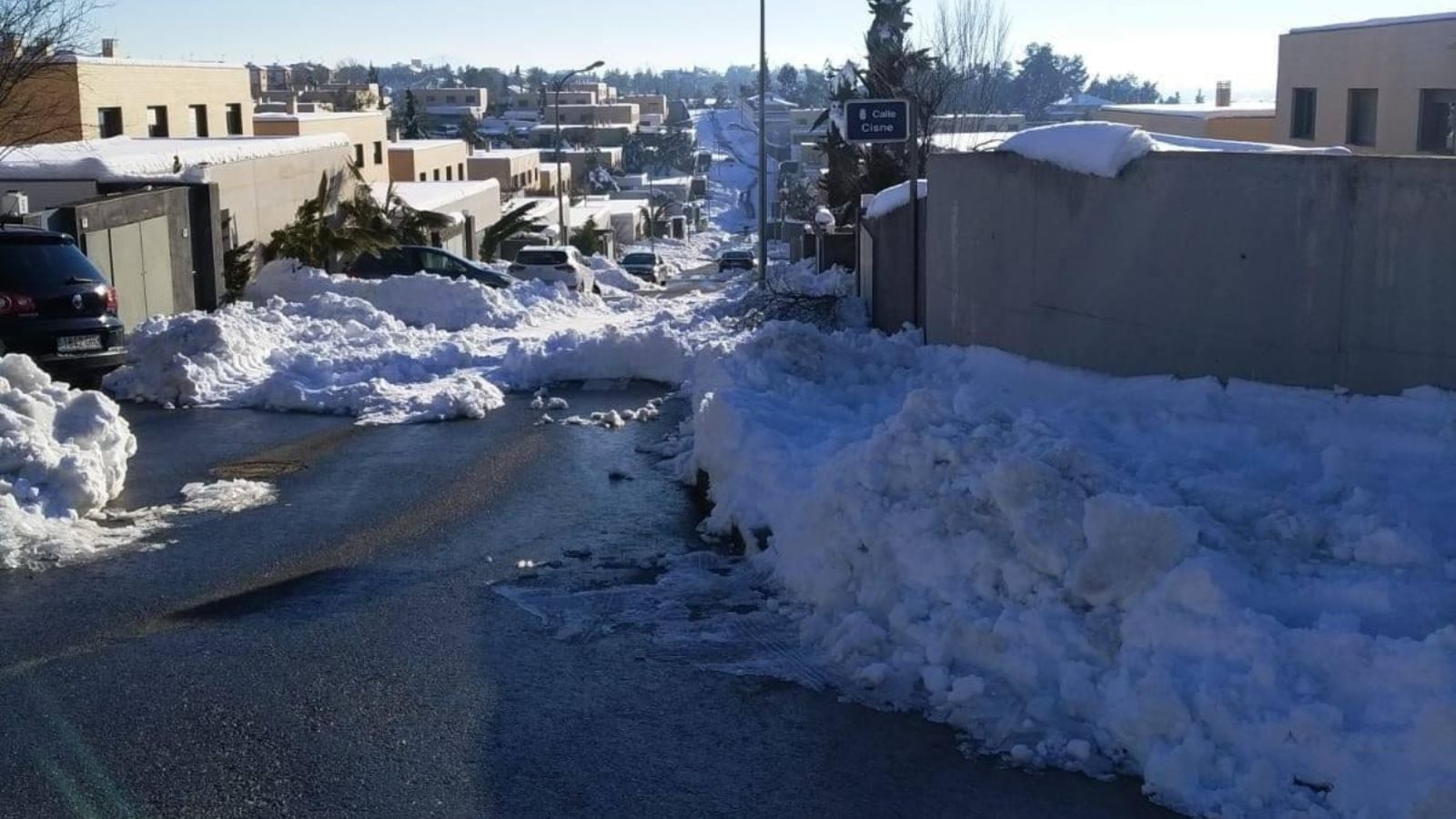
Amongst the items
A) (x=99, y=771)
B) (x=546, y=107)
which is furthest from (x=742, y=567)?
(x=546, y=107)

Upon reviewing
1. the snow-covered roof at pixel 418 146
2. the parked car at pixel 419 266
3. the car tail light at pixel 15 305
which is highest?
the snow-covered roof at pixel 418 146

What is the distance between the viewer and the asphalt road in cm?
635

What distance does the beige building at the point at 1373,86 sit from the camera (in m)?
34.5

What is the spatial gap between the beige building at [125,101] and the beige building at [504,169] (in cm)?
3048

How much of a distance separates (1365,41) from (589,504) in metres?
31.3

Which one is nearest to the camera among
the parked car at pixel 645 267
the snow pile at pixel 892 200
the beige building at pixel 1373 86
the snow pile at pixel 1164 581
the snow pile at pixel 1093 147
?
the snow pile at pixel 1164 581

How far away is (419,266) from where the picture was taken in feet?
107

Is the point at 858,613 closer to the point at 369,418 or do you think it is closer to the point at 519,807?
the point at 519,807

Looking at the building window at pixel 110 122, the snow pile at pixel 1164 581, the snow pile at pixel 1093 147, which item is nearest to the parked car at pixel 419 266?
the building window at pixel 110 122

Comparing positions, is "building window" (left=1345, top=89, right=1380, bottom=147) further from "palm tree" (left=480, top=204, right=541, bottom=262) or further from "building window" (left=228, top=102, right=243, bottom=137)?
"building window" (left=228, top=102, right=243, bottom=137)

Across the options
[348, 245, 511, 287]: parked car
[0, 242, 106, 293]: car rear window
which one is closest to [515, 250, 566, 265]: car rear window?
[348, 245, 511, 287]: parked car

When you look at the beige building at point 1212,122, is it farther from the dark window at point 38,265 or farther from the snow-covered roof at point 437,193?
the dark window at point 38,265

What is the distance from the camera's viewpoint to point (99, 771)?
6.61 meters

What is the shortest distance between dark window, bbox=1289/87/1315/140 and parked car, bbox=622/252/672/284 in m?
23.2
